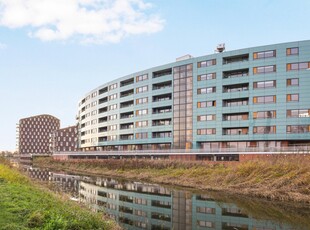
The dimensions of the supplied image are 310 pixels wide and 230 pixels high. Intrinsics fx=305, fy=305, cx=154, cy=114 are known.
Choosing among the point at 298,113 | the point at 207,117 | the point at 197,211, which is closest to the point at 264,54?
the point at 298,113

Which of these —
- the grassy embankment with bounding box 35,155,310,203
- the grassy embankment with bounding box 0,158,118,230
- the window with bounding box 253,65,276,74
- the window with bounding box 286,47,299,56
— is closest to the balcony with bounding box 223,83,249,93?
the window with bounding box 253,65,276,74

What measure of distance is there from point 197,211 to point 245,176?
13.3 m

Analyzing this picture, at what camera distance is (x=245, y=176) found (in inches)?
1486

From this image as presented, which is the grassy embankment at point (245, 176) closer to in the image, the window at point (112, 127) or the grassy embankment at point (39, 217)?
the grassy embankment at point (39, 217)

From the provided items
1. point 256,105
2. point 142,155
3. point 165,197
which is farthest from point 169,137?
point 165,197

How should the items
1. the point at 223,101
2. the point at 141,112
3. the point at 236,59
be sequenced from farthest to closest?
the point at 141,112 < the point at 236,59 < the point at 223,101

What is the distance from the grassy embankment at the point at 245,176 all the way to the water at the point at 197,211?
2.32m

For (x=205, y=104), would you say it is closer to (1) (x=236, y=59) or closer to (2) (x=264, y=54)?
(1) (x=236, y=59)

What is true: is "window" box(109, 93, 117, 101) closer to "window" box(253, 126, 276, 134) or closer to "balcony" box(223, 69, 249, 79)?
"balcony" box(223, 69, 249, 79)

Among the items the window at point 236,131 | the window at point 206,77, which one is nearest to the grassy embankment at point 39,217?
the window at point 236,131

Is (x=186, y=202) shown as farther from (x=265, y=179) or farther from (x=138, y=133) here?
(x=138, y=133)

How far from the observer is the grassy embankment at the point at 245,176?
30.7 m

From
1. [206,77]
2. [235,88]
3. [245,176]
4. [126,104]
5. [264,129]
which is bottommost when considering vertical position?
[245,176]

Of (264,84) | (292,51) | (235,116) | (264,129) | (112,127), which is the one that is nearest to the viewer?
(292,51)
